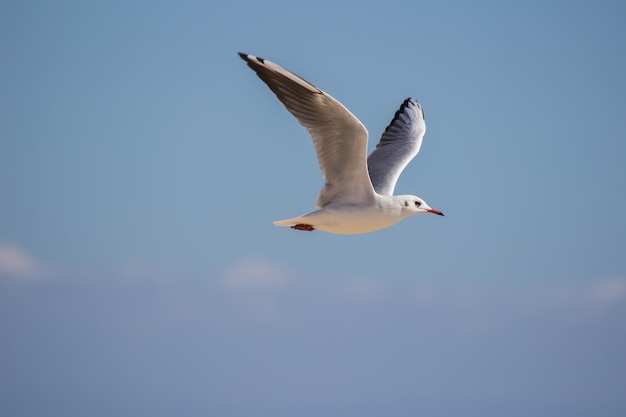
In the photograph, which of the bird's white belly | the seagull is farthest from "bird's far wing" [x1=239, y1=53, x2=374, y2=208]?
the bird's white belly

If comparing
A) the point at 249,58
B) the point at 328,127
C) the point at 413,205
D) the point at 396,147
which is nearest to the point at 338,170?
the point at 328,127

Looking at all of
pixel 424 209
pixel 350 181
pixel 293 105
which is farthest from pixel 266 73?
pixel 424 209

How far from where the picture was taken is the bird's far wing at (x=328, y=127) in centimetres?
896

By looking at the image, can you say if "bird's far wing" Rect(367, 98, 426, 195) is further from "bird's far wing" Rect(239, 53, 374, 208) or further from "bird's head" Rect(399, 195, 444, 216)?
"bird's far wing" Rect(239, 53, 374, 208)

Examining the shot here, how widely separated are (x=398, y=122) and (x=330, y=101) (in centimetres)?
366

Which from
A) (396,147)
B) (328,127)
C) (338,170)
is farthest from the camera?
(396,147)

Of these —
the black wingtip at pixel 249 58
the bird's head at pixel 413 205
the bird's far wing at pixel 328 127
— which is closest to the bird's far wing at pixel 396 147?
the bird's head at pixel 413 205

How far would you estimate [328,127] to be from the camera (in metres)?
9.20

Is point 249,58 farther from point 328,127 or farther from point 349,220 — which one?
point 349,220

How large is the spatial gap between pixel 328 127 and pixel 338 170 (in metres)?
0.51

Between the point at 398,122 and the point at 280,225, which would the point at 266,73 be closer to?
the point at 280,225

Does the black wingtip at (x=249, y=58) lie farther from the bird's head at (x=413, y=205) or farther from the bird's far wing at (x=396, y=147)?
the bird's far wing at (x=396, y=147)

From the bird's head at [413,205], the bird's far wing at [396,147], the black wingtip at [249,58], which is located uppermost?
the bird's far wing at [396,147]

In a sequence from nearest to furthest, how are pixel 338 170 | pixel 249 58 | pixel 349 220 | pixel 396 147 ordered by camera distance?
pixel 249 58
pixel 338 170
pixel 349 220
pixel 396 147
